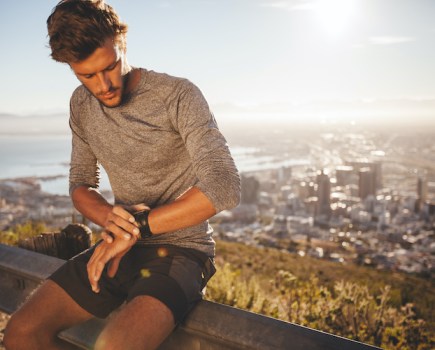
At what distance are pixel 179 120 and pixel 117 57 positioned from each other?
1.47 feet

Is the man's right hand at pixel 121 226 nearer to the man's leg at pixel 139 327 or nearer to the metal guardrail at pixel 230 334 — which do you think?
the man's leg at pixel 139 327

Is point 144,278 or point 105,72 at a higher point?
point 105,72

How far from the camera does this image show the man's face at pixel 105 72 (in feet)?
6.70

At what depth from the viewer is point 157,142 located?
2170 millimetres

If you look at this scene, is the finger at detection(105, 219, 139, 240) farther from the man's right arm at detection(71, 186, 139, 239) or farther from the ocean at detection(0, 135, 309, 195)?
the ocean at detection(0, 135, 309, 195)

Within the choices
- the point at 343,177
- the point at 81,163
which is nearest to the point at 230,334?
the point at 81,163

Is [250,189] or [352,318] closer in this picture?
[352,318]

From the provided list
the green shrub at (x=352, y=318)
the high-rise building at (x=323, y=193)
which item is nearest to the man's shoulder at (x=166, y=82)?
the green shrub at (x=352, y=318)

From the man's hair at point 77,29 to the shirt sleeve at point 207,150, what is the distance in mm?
474

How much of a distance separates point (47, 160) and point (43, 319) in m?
44.8

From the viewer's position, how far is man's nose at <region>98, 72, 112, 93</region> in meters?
2.09

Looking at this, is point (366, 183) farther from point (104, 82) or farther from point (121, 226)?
point (121, 226)

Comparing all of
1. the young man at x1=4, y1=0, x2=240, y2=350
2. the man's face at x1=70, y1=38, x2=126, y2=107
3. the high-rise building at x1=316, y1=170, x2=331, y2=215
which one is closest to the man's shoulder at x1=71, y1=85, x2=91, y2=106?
the young man at x1=4, y1=0, x2=240, y2=350

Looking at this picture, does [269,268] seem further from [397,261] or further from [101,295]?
[397,261]
